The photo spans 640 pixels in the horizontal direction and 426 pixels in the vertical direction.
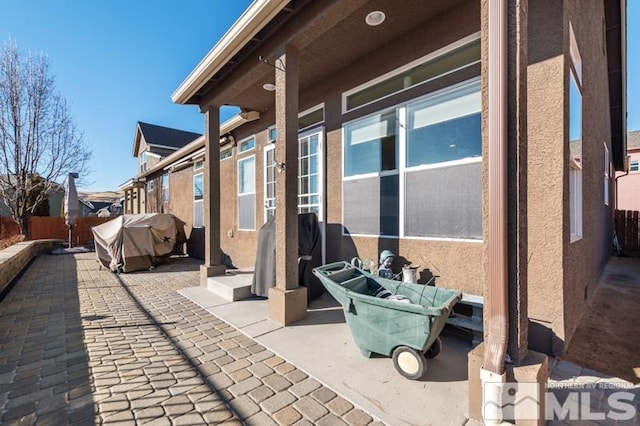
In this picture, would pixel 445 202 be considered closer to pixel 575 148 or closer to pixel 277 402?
pixel 575 148

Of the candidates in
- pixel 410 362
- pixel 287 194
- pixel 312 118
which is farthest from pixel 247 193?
pixel 410 362

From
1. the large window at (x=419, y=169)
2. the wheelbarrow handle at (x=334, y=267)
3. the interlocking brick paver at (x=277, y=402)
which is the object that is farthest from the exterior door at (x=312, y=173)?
the interlocking brick paver at (x=277, y=402)

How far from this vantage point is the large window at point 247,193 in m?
7.21

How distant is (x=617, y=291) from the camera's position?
17.3ft

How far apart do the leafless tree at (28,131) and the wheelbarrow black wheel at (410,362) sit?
16866 millimetres

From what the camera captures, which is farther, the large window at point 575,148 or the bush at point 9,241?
the bush at point 9,241

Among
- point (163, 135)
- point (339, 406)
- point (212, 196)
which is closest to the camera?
point (339, 406)

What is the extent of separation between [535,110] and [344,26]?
2.52m

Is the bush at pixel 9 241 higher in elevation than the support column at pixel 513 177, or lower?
lower

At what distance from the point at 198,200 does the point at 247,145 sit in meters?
3.69

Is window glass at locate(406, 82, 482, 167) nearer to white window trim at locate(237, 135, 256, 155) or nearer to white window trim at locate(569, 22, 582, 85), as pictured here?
white window trim at locate(569, 22, 582, 85)

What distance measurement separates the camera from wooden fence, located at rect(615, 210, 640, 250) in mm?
10438

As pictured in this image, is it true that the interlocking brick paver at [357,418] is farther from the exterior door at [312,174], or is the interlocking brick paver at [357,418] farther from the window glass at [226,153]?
the window glass at [226,153]

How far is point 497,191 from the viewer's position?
193cm
